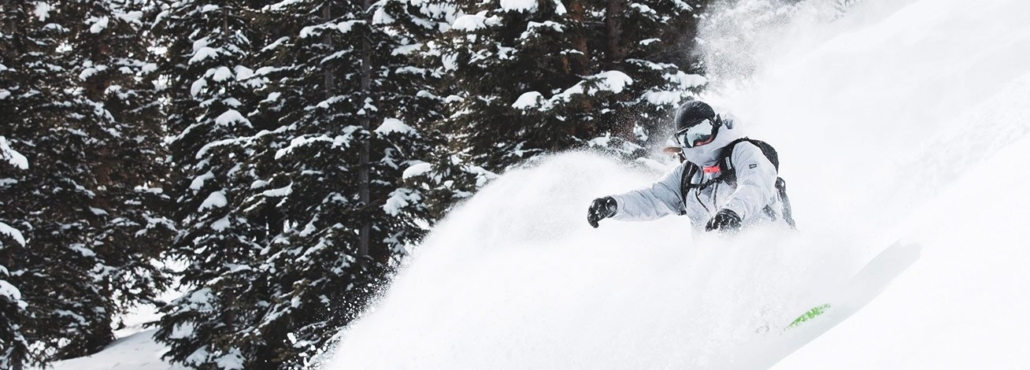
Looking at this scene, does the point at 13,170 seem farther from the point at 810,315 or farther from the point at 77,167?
the point at 810,315

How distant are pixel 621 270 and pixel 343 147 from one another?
6.90 metres

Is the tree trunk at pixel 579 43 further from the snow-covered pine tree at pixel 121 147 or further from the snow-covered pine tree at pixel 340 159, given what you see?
the snow-covered pine tree at pixel 121 147

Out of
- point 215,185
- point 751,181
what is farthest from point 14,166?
point 751,181

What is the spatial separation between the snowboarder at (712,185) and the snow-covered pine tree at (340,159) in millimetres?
5536

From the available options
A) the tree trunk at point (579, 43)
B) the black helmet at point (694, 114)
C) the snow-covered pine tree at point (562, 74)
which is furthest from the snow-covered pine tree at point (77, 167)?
the black helmet at point (694, 114)

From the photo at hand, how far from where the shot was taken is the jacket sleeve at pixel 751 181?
480 cm

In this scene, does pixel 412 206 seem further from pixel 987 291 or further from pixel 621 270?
pixel 987 291

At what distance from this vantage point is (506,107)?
32.8 ft

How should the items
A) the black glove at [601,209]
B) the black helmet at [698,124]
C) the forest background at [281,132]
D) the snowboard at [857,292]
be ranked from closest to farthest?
the snowboard at [857,292], the black helmet at [698,124], the black glove at [601,209], the forest background at [281,132]

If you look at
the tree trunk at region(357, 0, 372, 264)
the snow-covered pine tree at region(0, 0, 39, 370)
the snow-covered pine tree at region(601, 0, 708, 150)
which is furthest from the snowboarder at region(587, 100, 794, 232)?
the snow-covered pine tree at region(0, 0, 39, 370)

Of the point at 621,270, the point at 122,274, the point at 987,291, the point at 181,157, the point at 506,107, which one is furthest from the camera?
the point at 122,274

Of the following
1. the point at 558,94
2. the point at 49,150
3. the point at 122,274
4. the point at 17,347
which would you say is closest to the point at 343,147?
the point at 558,94

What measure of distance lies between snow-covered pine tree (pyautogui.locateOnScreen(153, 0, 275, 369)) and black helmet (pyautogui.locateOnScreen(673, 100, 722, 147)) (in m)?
10.5

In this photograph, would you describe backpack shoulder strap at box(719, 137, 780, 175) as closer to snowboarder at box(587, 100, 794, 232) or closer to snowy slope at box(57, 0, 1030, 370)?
snowboarder at box(587, 100, 794, 232)
